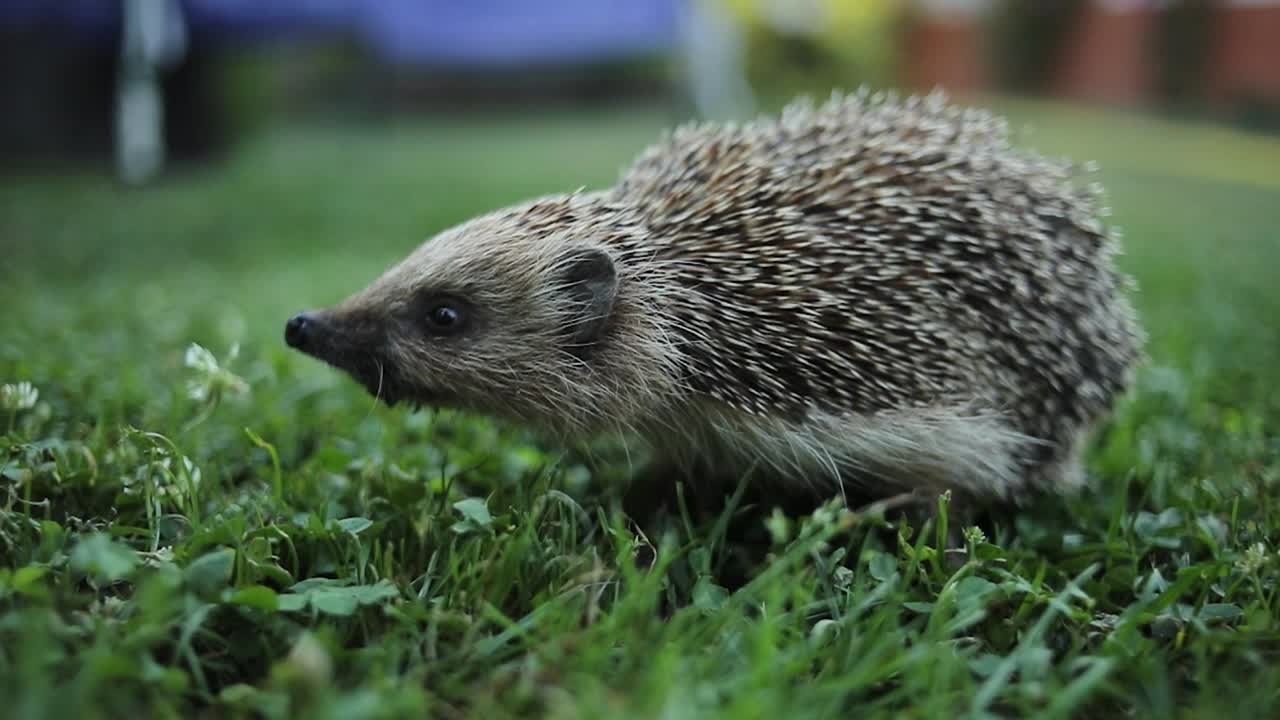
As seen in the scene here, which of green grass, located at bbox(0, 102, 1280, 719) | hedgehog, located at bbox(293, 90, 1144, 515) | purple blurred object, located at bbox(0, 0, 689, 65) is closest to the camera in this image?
green grass, located at bbox(0, 102, 1280, 719)

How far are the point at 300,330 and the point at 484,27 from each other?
11.5 m

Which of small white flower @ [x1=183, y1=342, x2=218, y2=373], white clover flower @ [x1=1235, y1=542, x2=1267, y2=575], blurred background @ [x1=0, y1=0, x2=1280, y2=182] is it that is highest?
blurred background @ [x1=0, y1=0, x2=1280, y2=182]

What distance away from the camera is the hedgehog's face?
9.45ft

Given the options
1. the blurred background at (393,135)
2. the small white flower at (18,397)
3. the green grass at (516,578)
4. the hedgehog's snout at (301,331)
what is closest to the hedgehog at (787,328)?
the hedgehog's snout at (301,331)

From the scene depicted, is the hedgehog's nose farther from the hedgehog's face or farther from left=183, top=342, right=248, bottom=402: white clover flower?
left=183, top=342, right=248, bottom=402: white clover flower

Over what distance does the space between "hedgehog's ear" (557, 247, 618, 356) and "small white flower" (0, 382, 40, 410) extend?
1.43 m

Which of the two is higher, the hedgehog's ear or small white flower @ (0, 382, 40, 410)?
the hedgehog's ear

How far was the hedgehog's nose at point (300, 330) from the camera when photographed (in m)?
2.82

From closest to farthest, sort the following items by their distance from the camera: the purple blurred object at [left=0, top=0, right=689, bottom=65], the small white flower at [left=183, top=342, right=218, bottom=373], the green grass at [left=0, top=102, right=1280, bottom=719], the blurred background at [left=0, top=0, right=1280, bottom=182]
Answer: the green grass at [left=0, top=102, right=1280, bottom=719] < the small white flower at [left=183, top=342, right=218, bottom=373] < the blurred background at [left=0, top=0, right=1280, bottom=182] < the purple blurred object at [left=0, top=0, right=689, bottom=65]

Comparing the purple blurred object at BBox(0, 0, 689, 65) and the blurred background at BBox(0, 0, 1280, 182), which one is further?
the purple blurred object at BBox(0, 0, 689, 65)

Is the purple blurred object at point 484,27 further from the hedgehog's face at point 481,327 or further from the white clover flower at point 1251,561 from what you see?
the white clover flower at point 1251,561

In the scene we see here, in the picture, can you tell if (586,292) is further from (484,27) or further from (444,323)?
(484,27)

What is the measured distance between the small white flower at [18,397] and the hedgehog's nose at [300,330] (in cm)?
65

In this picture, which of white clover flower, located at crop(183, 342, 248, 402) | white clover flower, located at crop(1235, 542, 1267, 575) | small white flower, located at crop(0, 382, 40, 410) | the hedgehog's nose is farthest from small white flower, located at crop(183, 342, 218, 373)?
white clover flower, located at crop(1235, 542, 1267, 575)
